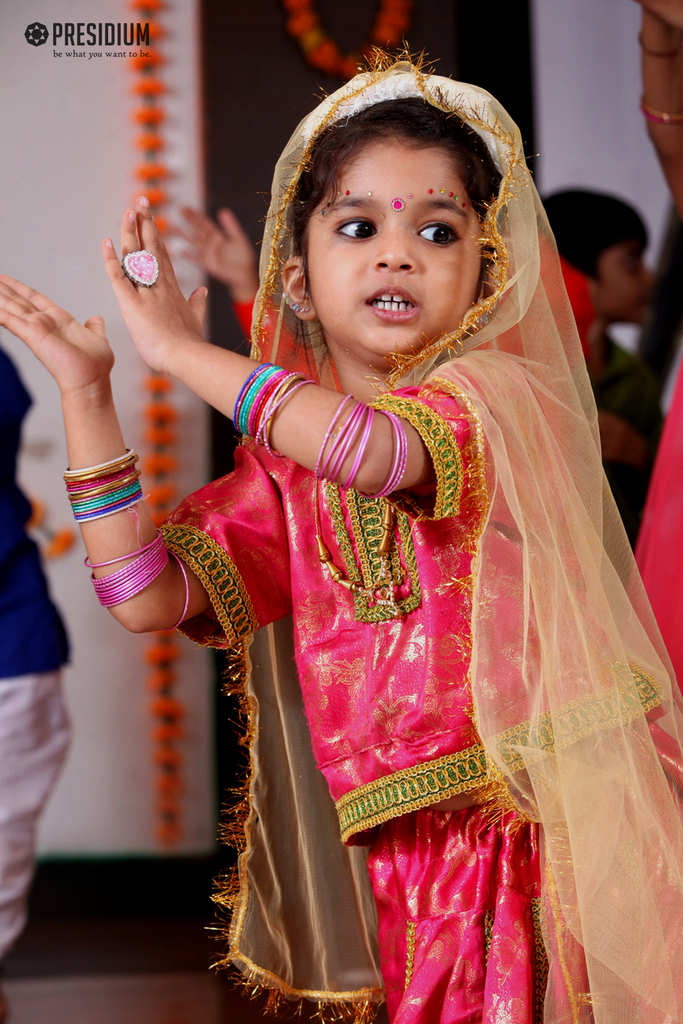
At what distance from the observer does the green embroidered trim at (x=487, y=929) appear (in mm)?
1021

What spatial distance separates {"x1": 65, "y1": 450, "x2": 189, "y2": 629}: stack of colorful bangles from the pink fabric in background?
864 millimetres

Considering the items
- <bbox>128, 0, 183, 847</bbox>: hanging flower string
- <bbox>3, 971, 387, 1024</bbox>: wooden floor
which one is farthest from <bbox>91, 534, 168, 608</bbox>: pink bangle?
<bbox>128, 0, 183, 847</bbox>: hanging flower string

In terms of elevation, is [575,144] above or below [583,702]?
above

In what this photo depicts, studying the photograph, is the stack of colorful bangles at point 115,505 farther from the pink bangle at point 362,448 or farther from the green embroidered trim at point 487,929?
the green embroidered trim at point 487,929

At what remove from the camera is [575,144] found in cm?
313

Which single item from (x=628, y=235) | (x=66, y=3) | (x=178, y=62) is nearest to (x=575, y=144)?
(x=628, y=235)

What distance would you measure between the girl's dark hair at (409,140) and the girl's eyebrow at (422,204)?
0.04 metres

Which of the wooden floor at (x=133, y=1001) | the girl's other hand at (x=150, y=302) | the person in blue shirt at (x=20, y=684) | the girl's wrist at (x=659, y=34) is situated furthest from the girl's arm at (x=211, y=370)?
the wooden floor at (x=133, y=1001)

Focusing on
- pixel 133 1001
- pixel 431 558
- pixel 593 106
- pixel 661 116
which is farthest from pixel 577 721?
pixel 593 106

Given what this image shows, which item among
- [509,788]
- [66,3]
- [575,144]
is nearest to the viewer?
[509,788]

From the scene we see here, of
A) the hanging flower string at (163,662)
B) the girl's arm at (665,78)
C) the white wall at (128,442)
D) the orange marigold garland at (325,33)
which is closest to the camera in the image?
the girl's arm at (665,78)

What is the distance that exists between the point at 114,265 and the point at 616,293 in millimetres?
1777

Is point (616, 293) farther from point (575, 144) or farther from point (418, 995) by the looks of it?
point (418, 995)

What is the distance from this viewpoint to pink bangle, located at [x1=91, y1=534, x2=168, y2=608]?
100 cm
